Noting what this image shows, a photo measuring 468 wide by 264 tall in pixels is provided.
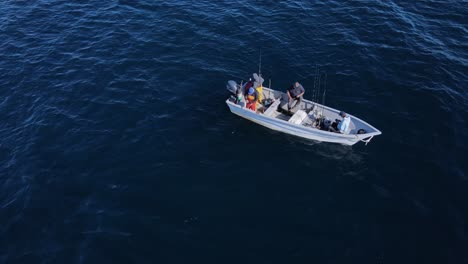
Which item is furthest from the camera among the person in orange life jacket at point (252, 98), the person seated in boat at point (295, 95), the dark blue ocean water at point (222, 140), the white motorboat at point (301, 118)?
the person in orange life jacket at point (252, 98)

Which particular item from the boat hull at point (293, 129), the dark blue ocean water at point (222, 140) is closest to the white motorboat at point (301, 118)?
the boat hull at point (293, 129)

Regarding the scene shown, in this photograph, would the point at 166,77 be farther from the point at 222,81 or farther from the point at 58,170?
the point at 58,170

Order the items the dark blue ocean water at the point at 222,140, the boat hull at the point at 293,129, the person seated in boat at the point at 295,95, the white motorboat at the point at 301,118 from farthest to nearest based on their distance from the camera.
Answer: the person seated in boat at the point at 295,95 → the white motorboat at the point at 301,118 → the boat hull at the point at 293,129 → the dark blue ocean water at the point at 222,140

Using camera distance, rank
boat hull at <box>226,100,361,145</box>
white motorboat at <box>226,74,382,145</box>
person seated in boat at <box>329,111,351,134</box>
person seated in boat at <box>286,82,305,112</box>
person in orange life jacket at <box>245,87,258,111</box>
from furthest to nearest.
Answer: person in orange life jacket at <box>245,87,258,111</box> → person seated in boat at <box>286,82,305,112</box> → white motorboat at <box>226,74,382,145</box> → boat hull at <box>226,100,361,145</box> → person seated in boat at <box>329,111,351,134</box>

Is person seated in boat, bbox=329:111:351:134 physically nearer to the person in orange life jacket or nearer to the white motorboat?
the white motorboat

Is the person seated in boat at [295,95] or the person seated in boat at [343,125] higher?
the person seated in boat at [295,95]

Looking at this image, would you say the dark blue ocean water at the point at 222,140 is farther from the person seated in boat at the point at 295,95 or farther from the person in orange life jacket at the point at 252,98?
the person seated in boat at the point at 295,95

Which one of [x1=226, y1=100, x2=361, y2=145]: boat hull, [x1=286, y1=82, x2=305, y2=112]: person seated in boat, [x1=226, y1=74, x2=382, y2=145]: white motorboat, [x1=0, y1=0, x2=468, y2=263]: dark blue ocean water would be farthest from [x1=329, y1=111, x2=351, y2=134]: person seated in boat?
[x1=286, y1=82, x2=305, y2=112]: person seated in boat

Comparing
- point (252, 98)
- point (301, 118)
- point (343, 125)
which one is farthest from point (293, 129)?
point (252, 98)

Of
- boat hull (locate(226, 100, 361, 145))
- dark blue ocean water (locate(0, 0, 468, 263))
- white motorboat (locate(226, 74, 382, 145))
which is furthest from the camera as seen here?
white motorboat (locate(226, 74, 382, 145))
